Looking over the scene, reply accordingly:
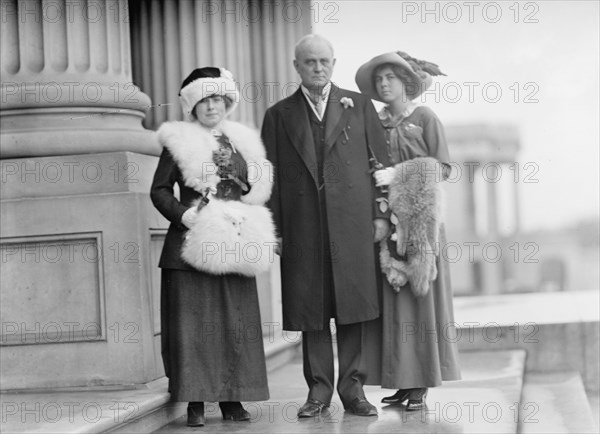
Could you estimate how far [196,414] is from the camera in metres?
5.72

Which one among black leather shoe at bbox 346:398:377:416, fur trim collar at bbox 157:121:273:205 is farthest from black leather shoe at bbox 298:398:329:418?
fur trim collar at bbox 157:121:273:205

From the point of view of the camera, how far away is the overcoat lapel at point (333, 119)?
580cm

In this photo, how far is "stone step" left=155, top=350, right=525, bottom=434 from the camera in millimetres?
5555

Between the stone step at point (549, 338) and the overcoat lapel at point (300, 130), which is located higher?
the overcoat lapel at point (300, 130)

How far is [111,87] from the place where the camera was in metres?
6.81

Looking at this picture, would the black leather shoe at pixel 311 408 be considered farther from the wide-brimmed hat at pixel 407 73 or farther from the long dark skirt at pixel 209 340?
the wide-brimmed hat at pixel 407 73

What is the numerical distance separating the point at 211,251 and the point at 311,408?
1.02 metres

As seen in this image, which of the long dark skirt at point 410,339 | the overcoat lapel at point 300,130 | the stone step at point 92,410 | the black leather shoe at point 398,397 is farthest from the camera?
the black leather shoe at point 398,397

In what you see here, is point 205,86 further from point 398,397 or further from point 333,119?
point 398,397

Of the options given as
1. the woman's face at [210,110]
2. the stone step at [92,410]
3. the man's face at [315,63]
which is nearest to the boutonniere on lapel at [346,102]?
the man's face at [315,63]

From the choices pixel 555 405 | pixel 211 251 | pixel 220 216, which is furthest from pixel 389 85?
pixel 555 405

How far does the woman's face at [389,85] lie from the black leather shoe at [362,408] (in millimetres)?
1619

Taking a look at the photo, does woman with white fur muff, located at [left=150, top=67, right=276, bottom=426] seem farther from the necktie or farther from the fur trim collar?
the necktie

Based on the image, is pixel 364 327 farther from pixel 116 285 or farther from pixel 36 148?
pixel 36 148
